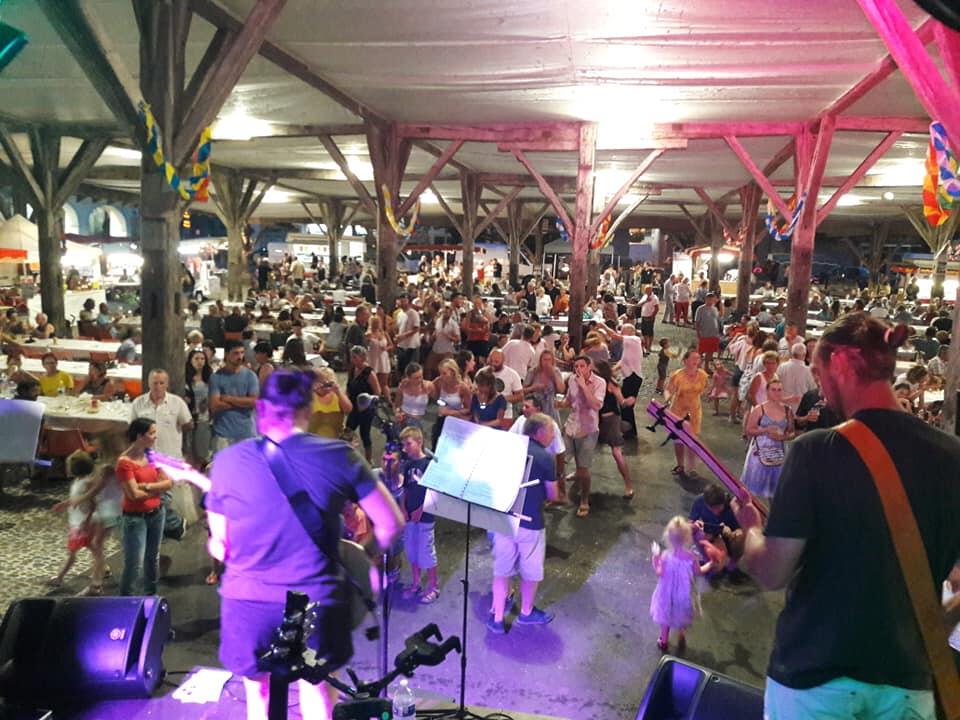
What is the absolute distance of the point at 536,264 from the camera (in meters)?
28.8

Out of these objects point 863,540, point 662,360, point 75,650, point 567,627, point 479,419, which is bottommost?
point 567,627

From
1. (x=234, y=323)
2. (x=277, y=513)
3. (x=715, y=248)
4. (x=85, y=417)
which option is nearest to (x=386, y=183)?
(x=234, y=323)

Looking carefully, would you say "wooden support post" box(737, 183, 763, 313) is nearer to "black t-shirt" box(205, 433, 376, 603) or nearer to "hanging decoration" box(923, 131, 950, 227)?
"hanging decoration" box(923, 131, 950, 227)

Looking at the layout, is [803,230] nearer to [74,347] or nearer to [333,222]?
[74,347]

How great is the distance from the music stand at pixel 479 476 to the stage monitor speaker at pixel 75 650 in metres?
1.51

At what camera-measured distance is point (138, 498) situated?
3.88 m

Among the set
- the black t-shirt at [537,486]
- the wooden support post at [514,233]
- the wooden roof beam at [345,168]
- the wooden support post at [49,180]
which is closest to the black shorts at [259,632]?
the black t-shirt at [537,486]

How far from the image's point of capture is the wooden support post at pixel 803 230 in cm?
888

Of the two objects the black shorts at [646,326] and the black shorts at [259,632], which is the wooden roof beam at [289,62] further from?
the black shorts at [646,326]

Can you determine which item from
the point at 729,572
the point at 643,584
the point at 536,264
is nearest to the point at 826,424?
the point at 729,572

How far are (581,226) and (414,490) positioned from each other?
6.80 meters

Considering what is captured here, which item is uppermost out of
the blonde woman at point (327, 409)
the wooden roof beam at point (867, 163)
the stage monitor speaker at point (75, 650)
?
the wooden roof beam at point (867, 163)

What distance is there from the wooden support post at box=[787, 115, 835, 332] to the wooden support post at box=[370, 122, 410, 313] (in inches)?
227

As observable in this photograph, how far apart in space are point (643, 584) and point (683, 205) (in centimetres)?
1989
